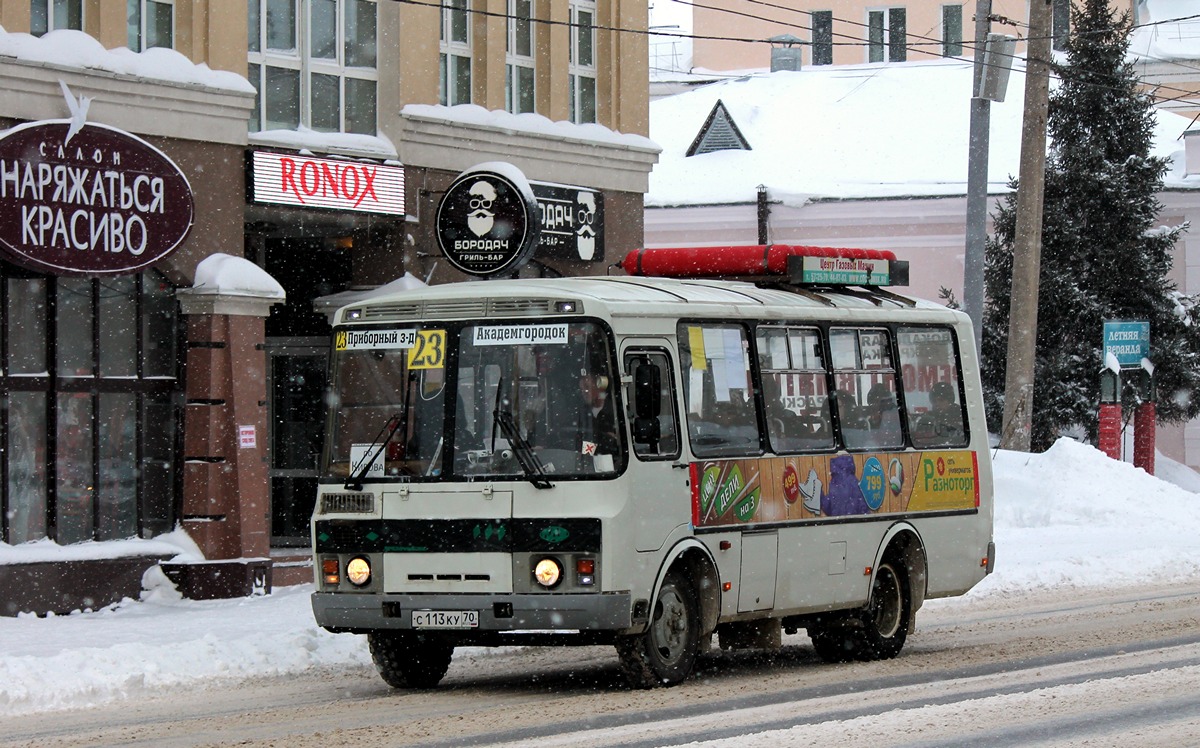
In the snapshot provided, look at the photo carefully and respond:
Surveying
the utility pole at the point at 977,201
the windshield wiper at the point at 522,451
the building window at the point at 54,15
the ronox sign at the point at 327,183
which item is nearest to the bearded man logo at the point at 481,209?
the ronox sign at the point at 327,183

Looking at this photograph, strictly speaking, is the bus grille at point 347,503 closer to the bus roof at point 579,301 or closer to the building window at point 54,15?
the bus roof at point 579,301

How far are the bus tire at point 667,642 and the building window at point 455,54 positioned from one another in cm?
1066

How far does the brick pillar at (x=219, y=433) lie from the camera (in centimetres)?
1911

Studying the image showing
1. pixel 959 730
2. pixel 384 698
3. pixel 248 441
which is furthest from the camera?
pixel 248 441

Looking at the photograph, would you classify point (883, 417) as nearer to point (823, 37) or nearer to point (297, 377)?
point (297, 377)

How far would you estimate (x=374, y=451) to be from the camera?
1266 cm

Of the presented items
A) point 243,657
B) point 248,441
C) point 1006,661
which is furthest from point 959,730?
point 248,441

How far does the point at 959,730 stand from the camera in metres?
10.3

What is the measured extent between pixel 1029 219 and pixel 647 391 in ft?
54.4

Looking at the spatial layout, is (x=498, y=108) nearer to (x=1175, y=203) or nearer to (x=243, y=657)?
(x=243, y=657)

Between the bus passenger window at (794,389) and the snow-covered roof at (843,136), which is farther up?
the snow-covered roof at (843,136)

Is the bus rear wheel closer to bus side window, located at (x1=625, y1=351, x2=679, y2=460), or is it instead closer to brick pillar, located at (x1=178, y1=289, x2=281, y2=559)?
bus side window, located at (x1=625, y1=351, x2=679, y2=460)

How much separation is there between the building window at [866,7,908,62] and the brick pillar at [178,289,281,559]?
121 ft

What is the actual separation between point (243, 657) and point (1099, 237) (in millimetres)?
27702
